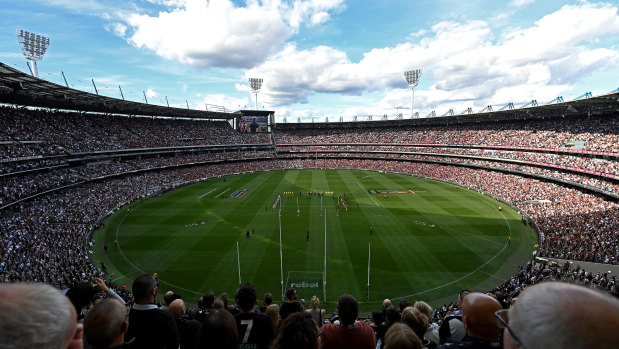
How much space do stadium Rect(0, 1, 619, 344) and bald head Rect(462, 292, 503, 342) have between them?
1.09 meters

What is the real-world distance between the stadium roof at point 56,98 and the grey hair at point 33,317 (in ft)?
141

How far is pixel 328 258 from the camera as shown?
27484 mm

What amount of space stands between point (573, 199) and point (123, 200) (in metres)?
66.6

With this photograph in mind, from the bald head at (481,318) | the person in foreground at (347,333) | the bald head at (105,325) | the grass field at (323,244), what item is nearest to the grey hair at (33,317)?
the bald head at (105,325)

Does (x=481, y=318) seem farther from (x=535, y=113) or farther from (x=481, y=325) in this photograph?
(x=535, y=113)

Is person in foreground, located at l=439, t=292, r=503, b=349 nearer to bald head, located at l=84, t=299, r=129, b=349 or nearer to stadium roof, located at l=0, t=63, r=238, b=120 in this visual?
bald head, located at l=84, t=299, r=129, b=349

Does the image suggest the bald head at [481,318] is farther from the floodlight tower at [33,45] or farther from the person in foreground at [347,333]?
the floodlight tower at [33,45]

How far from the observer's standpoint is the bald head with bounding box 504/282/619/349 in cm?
160

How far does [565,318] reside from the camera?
67.0 inches

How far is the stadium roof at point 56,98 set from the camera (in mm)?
37363

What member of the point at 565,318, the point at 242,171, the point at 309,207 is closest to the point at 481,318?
the point at 565,318

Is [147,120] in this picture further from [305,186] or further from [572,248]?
[572,248]

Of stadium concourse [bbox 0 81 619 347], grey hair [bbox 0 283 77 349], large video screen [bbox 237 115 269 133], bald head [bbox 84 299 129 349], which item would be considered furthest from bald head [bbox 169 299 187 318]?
large video screen [bbox 237 115 269 133]

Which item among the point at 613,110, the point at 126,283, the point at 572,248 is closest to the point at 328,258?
the point at 126,283
